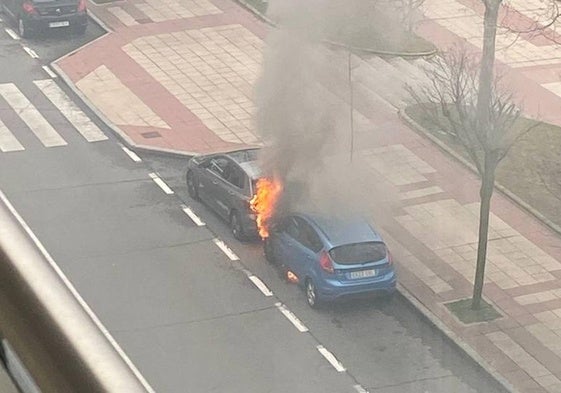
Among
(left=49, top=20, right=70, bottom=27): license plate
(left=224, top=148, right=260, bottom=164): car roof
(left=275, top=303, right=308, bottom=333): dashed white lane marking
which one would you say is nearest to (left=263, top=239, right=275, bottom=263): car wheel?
(left=275, top=303, right=308, bottom=333): dashed white lane marking

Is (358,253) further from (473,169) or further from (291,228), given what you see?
(473,169)

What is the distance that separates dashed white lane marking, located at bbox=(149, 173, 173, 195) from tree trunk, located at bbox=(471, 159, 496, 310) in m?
0.65

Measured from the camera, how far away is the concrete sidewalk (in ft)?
6.48

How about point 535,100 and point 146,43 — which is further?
point 146,43

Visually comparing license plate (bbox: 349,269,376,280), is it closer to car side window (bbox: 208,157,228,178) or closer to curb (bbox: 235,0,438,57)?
car side window (bbox: 208,157,228,178)

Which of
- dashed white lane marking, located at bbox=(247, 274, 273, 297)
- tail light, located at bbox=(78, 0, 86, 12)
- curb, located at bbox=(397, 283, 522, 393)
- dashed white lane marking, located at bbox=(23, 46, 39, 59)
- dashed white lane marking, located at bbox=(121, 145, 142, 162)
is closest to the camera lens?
curb, located at bbox=(397, 283, 522, 393)

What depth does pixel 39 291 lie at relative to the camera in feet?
1.18

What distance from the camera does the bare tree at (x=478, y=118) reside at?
2139 millimetres

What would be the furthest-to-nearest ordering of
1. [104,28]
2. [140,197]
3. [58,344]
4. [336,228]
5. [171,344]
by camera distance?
[104,28], [336,228], [140,197], [171,344], [58,344]

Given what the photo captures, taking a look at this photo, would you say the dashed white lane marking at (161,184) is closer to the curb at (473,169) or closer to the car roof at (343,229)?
the car roof at (343,229)

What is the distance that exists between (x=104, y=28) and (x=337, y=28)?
77 centimetres

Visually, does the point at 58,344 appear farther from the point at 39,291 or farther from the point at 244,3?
the point at 244,3

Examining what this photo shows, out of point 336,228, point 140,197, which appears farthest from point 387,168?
point 140,197

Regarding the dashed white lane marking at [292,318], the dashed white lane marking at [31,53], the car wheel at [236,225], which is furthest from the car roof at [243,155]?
the dashed white lane marking at [31,53]
